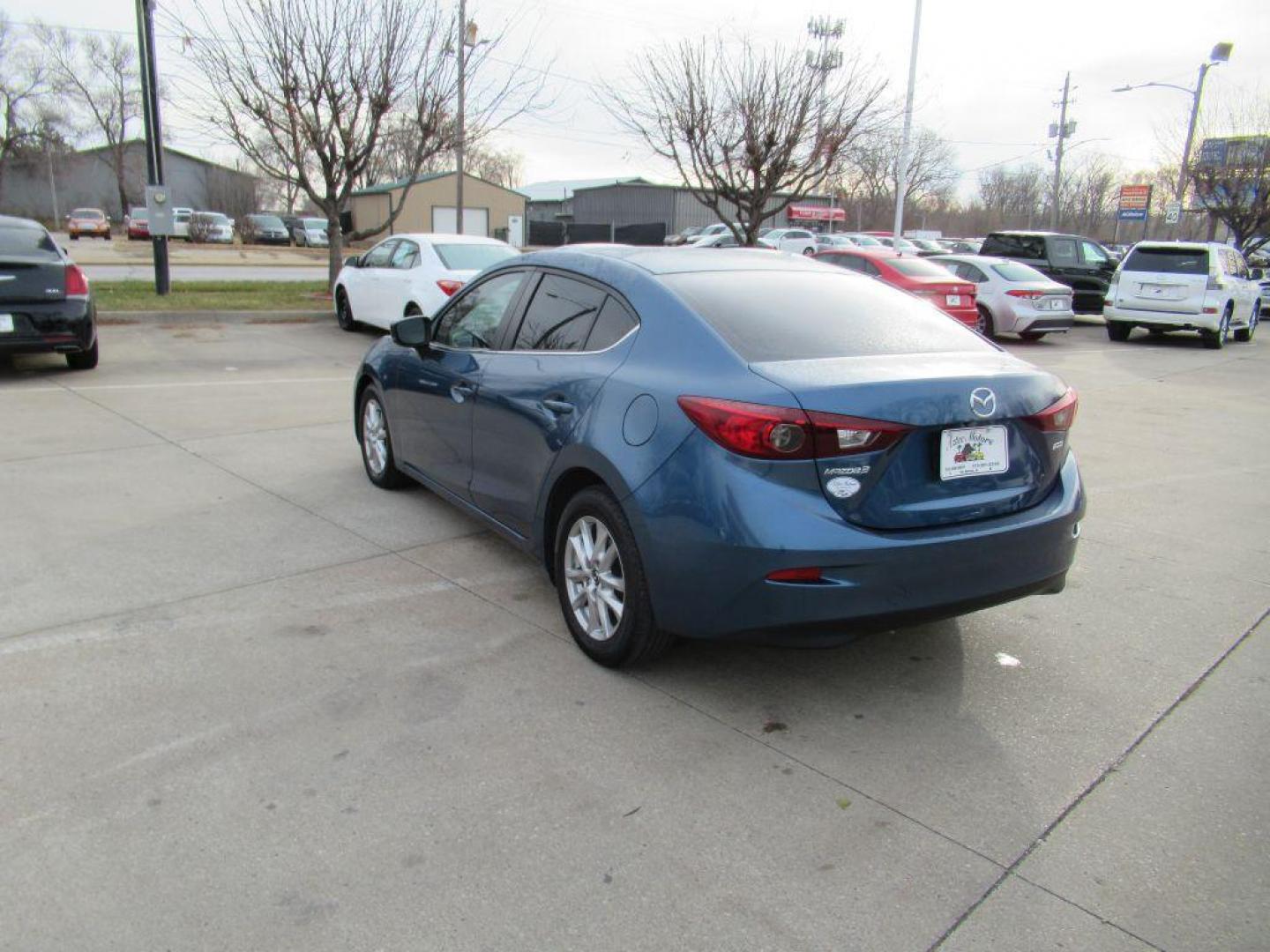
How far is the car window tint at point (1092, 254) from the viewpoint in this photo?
20172 millimetres

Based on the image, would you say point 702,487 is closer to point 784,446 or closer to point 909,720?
point 784,446

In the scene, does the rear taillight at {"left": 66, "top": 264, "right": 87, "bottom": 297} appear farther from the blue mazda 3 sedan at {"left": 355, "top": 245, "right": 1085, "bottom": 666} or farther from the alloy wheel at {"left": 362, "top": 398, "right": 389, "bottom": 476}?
the blue mazda 3 sedan at {"left": 355, "top": 245, "right": 1085, "bottom": 666}

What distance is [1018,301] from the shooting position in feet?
52.3

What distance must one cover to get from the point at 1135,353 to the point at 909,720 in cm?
1440

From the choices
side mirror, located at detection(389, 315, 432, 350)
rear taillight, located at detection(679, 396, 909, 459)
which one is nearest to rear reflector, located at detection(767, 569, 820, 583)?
rear taillight, located at detection(679, 396, 909, 459)

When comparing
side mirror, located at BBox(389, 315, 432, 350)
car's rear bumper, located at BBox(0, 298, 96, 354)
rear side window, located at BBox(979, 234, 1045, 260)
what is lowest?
car's rear bumper, located at BBox(0, 298, 96, 354)

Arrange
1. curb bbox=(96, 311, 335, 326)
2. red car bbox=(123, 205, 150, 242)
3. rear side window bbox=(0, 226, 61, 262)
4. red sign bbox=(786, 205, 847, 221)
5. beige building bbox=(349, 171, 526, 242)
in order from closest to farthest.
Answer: rear side window bbox=(0, 226, 61, 262) < curb bbox=(96, 311, 335, 326) < red car bbox=(123, 205, 150, 242) < beige building bbox=(349, 171, 526, 242) < red sign bbox=(786, 205, 847, 221)

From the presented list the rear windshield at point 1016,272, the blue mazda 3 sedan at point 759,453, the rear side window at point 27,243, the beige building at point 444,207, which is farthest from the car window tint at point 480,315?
the beige building at point 444,207

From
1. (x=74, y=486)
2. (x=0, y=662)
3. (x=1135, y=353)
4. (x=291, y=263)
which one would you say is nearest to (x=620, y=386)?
(x=0, y=662)

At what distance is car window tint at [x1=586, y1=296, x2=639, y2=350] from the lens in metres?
3.67

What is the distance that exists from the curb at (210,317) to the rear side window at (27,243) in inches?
148

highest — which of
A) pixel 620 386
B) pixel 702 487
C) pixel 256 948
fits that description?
pixel 620 386

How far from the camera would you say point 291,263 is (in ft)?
105

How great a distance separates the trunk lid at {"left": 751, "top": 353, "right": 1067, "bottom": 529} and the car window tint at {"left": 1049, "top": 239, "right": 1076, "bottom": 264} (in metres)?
18.5
